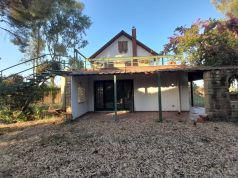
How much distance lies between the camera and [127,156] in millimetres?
5680

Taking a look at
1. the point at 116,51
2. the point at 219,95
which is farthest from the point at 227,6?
the point at 219,95

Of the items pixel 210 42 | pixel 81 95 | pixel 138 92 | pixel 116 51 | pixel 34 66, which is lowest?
pixel 81 95

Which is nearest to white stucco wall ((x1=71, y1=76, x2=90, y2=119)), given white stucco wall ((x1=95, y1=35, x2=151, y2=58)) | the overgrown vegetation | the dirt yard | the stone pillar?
the overgrown vegetation

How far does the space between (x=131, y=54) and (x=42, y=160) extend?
16.8 metres

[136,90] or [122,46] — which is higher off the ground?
[122,46]

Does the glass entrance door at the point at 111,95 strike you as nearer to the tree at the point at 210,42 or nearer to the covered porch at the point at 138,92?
the covered porch at the point at 138,92

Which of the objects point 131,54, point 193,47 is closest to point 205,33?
point 193,47

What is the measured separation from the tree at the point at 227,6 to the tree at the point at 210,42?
207 centimetres

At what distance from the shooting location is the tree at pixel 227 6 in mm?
15902

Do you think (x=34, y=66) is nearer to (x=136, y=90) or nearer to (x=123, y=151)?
(x=136, y=90)

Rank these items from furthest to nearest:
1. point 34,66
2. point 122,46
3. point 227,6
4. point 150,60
Result: point 122,46, point 227,6, point 150,60, point 34,66

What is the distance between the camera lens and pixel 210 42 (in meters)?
14.3

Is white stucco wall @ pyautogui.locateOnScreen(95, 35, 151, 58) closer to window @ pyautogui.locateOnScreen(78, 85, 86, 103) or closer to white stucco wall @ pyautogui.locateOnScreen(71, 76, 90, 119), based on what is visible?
white stucco wall @ pyautogui.locateOnScreen(71, 76, 90, 119)

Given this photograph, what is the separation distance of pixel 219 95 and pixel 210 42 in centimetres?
528
